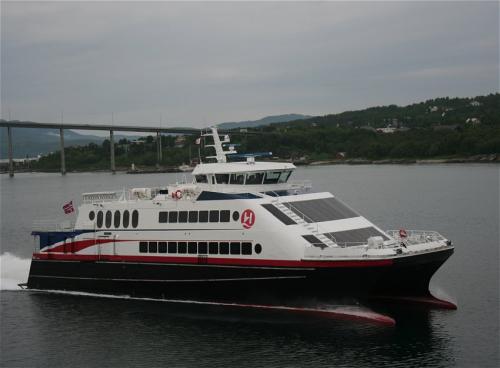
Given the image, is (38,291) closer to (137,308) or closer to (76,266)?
(76,266)

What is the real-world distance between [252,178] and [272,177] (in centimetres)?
81

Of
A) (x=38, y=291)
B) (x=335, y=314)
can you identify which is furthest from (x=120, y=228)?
(x=335, y=314)

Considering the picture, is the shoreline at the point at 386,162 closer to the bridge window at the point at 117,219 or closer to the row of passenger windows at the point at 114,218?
the row of passenger windows at the point at 114,218

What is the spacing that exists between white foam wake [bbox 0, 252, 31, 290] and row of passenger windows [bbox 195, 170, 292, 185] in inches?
449

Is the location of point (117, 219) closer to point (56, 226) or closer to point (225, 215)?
point (56, 226)

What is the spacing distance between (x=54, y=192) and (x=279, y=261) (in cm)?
7929

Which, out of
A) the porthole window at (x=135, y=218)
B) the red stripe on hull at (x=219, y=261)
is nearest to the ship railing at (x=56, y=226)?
the red stripe on hull at (x=219, y=261)

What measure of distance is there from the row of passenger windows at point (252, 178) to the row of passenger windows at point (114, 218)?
128 inches

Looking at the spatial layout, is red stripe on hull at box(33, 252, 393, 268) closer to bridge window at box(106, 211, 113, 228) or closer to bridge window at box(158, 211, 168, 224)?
bridge window at box(106, 211, 113, 228)

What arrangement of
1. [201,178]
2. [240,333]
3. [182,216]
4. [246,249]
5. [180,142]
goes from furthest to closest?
[180,142] → [201,178] → [182,216] → [246,249] → [240,333]

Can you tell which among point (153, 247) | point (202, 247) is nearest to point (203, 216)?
point (202, 247)

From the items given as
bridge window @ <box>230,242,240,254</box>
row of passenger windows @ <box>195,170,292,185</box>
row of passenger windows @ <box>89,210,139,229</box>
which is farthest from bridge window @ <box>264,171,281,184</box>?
row of passenger windows @ <box>89,210,139,229</box>

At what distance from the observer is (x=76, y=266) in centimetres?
3072

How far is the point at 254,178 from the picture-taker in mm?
28297
